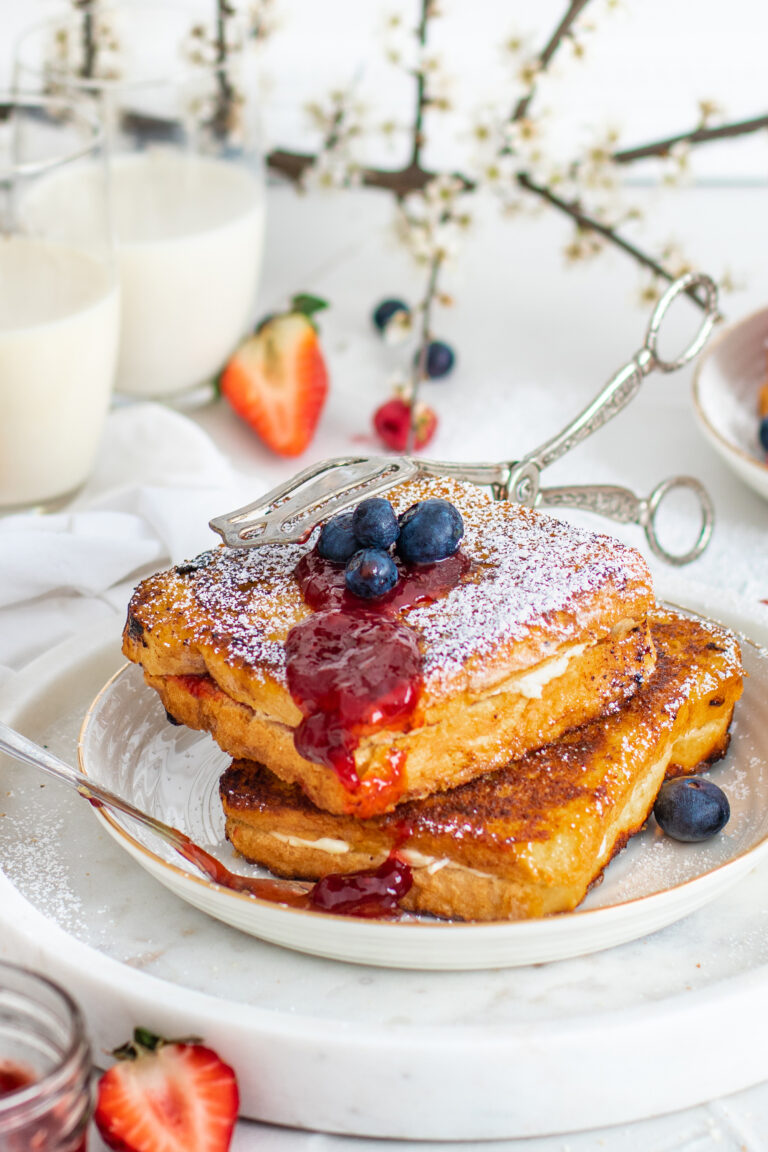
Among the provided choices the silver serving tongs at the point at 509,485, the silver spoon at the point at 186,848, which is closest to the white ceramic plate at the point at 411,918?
the silver spoon at the point at 186,848

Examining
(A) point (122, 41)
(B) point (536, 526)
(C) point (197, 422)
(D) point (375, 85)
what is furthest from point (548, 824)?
(D) point (375, 85)

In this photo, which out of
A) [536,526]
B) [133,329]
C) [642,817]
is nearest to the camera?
[642,817]

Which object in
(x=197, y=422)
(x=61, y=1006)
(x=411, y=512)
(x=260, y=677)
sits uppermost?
(x=411, y=512)

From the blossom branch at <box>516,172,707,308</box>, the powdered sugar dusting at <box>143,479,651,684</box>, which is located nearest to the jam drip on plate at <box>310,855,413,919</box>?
the powdered sugar dusting at <box>143,479,651,684</box>

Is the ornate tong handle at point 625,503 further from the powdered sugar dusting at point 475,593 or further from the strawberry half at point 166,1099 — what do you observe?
the strawberry half at point 166,1099

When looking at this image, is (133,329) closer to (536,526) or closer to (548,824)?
(536,526)

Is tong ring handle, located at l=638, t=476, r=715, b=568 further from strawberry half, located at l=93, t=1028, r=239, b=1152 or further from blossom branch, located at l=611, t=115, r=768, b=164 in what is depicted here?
strawberry half, located at l=93, t=1028, r=239, b=1152
